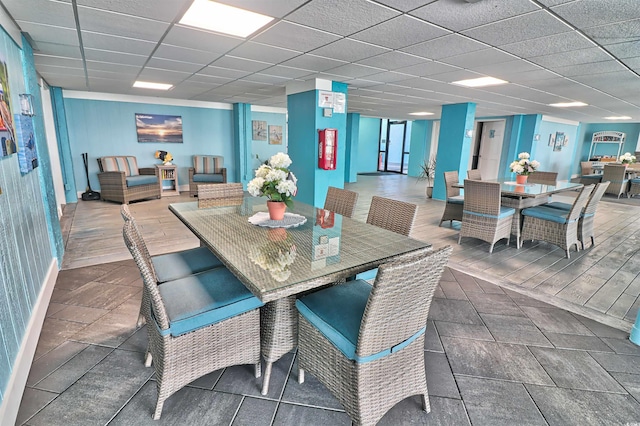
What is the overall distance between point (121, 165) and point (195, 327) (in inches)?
252

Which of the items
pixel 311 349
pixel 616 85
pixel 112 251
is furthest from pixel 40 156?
pixel 616 85

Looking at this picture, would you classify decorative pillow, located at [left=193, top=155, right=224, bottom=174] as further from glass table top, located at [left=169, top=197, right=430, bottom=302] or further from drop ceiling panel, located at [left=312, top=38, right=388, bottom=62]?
glass table top, located at [left=169, top=197, right=430, bottom=302]

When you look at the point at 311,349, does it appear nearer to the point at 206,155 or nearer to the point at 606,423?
the point at 606,423

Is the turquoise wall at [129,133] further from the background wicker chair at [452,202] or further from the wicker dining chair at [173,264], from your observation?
the wicker dining chair at [173,264]

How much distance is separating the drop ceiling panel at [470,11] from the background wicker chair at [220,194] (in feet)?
6.85

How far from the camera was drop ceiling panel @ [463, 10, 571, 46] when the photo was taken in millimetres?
2214

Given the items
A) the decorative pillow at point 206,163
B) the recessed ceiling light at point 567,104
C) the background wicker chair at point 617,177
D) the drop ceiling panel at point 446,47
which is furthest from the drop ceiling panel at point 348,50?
the background wicker chair at point 617,177

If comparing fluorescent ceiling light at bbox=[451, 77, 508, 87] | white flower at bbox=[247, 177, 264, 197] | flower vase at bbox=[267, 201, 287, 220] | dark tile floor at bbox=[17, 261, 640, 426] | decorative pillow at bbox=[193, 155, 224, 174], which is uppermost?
fluorescent ceiling light at bbox=[451, 77, 508, 87]

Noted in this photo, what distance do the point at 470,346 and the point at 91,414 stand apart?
2.14m

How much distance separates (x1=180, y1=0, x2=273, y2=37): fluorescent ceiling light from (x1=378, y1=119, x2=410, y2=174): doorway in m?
11.2

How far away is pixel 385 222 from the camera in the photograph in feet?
7.66

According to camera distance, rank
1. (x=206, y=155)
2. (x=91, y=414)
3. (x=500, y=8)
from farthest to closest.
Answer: (x=206, y=155) → (x=500, y=8) → (x=91, y=414)

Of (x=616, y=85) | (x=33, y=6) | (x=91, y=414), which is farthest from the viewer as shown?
(x=616, y=85)

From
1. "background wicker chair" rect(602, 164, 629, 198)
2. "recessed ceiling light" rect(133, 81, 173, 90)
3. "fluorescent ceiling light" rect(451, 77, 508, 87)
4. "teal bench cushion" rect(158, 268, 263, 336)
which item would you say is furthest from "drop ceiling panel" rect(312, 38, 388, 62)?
"background wicker chair" rect(602, 164, 629, 198)
